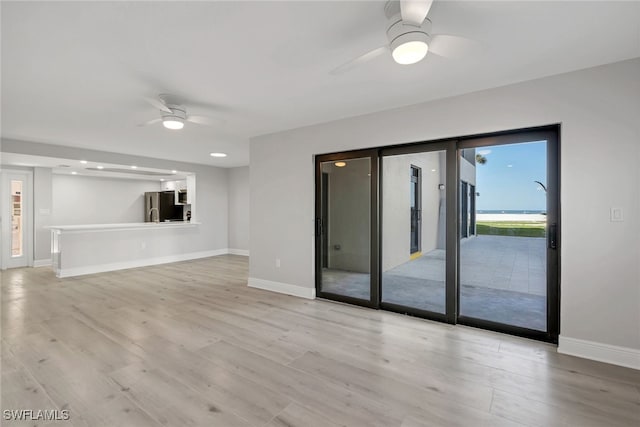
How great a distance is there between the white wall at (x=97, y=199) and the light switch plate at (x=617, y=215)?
10191mm

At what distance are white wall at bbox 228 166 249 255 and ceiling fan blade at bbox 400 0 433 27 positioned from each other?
687cm

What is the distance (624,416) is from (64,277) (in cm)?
763

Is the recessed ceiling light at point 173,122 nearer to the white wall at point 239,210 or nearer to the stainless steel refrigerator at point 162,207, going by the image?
the white wall at point 239,210

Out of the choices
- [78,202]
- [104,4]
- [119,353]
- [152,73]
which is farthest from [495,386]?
[78,202]

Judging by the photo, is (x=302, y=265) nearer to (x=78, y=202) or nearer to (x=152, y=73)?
(x=152, y=73)

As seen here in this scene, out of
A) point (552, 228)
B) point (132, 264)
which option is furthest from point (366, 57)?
point (132, 264)

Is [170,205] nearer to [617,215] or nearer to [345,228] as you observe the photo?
[345,228]

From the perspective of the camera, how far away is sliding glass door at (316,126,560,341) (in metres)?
2.92

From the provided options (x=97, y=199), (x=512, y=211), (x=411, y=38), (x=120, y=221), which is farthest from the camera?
(x=120, y=221)

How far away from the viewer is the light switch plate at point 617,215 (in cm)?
240

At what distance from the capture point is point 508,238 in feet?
10.3

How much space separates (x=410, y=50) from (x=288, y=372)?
2430 mm

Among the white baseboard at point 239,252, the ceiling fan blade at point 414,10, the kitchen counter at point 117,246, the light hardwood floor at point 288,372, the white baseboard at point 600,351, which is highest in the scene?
the ceiling fan blade at point 414,10

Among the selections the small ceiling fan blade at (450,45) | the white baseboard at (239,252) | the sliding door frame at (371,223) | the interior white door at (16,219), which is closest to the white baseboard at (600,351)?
the sliding door frame at (371,223)
